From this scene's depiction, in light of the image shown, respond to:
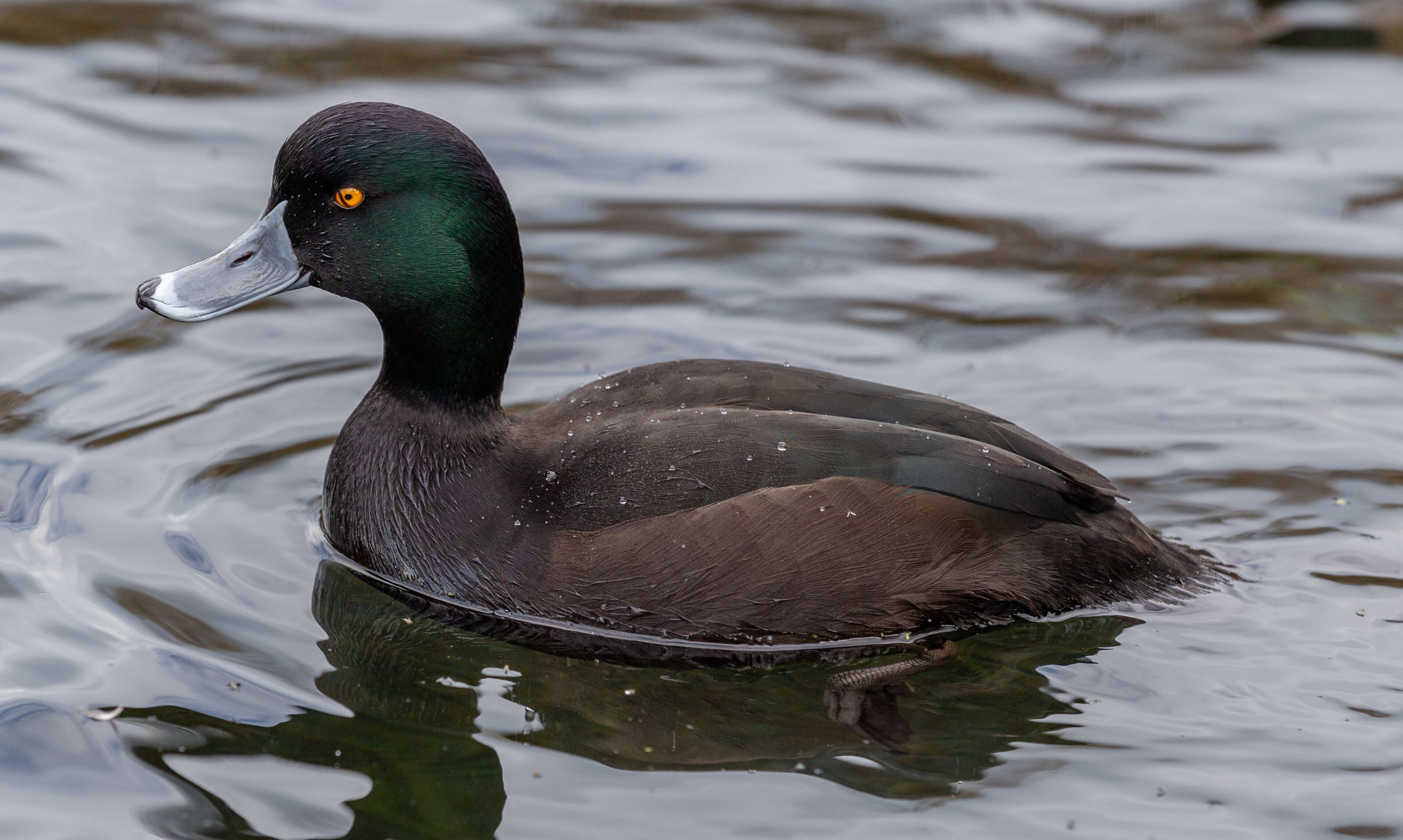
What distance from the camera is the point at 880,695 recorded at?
4840 mm

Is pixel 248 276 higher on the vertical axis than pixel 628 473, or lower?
higher

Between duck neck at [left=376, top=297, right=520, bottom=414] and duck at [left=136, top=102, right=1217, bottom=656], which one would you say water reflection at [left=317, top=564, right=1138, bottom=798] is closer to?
duck at [left=136, top=102, right=1217, bottom=656]

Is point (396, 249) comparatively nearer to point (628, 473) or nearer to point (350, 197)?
point (350, 197)

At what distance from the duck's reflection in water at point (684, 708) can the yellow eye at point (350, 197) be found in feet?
4.32

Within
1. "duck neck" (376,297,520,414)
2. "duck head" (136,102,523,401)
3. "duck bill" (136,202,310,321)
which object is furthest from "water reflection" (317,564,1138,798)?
"duck bill" (136,202,310,321)

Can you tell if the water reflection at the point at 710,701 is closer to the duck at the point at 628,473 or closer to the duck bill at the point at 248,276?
the duck at the point at 628,473

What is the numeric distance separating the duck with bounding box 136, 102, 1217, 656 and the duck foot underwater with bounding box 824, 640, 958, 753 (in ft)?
0.36

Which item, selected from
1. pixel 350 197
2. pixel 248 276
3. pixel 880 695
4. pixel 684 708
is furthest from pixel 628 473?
pixel 248 276

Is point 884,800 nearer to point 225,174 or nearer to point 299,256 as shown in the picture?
point 299,256

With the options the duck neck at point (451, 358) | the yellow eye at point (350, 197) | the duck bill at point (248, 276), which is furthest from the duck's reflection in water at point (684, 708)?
the yellow eye at point (350, 197)

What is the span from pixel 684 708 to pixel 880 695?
59 centimetres

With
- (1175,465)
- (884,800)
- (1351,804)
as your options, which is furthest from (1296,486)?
(884,800)

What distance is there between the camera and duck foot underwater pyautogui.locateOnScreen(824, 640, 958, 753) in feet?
15.4

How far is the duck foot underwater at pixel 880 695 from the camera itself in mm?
4684
